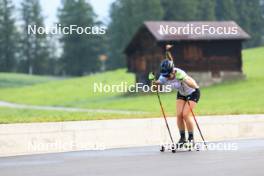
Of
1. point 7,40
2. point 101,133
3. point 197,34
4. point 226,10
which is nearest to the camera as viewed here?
point 101,133

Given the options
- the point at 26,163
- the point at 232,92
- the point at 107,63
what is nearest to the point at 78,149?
the point at 26,163

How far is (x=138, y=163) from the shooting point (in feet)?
35.4

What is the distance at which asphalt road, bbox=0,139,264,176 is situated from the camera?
955 cm

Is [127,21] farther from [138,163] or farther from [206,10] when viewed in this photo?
[138,163]

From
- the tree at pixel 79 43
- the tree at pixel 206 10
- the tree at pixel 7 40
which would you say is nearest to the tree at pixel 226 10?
the tree at pixel 206 10

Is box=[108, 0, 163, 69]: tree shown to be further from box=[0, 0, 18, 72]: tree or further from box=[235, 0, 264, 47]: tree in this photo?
box=[235, 0, 264, 47]: tree

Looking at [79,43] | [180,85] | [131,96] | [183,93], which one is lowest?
[183,93]

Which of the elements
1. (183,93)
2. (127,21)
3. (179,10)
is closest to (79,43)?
(127,21)

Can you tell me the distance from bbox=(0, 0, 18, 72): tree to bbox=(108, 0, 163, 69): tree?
17.4 metres

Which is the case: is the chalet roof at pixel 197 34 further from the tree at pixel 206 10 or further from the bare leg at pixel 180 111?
the tree at pixel 206 10

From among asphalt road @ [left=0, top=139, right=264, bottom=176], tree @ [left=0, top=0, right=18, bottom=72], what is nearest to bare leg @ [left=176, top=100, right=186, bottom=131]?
asphalt road @ [left=0, top=139, right=264, bottom=176]

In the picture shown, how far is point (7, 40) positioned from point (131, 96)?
60653mm

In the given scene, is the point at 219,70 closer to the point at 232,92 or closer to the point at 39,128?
the point at 232,92

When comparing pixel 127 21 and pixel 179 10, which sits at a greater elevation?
pixel 179 10
